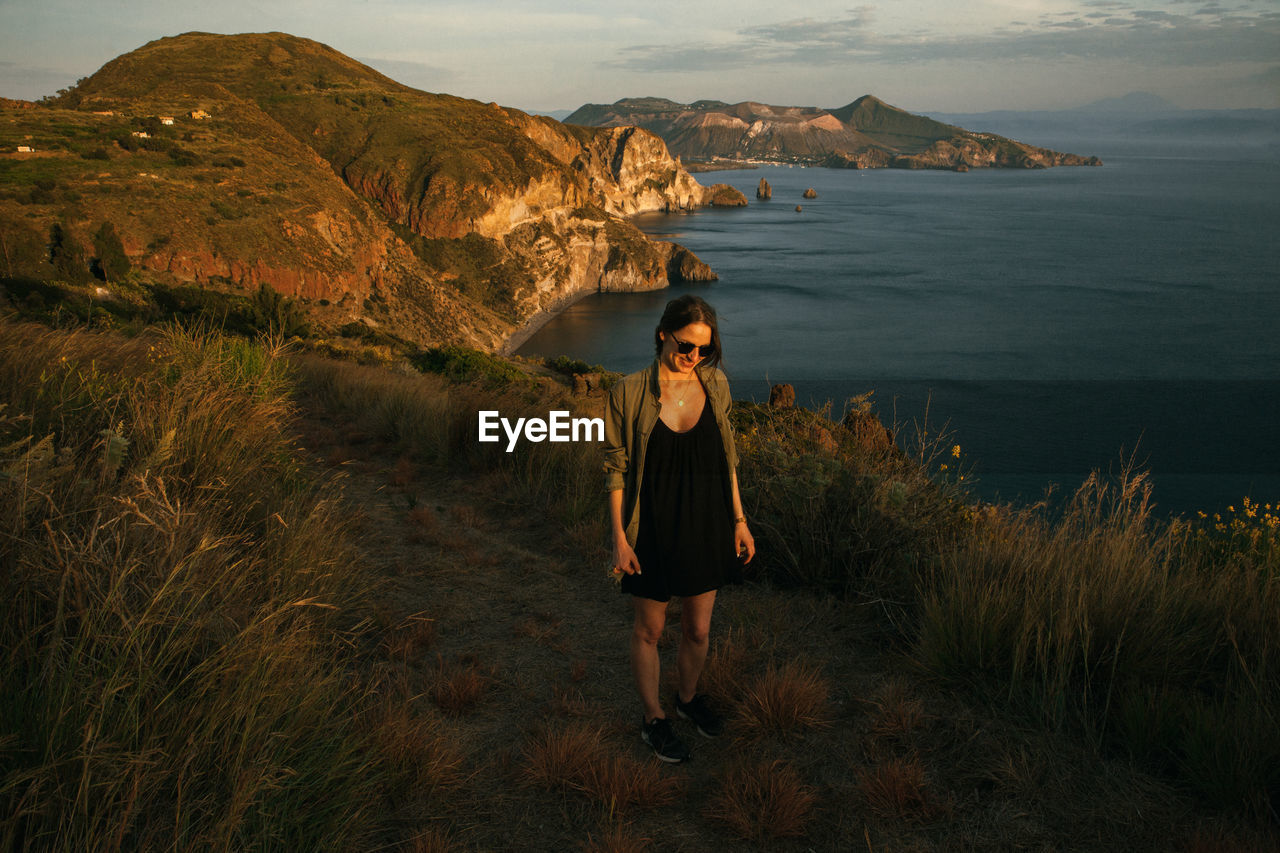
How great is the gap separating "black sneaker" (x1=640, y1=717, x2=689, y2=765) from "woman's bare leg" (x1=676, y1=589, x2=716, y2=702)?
0.19 metres

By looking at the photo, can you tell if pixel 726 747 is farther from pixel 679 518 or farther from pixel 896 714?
pixel 679 518

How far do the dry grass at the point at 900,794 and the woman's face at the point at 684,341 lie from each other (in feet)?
5.18

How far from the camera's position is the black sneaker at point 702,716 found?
303 cm

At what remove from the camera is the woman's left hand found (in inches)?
114

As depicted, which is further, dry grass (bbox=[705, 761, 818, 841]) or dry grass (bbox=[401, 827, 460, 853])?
dry grass (bbox=[705, 761, 818, 841])

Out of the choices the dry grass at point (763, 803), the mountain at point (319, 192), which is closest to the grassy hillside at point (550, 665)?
the dry grass at point (763, 803)

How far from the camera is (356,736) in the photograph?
239 centimetres

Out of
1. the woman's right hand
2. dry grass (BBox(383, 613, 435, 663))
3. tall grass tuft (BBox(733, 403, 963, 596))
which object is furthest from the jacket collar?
dry grass (BBox(383, 613, 435, 663))

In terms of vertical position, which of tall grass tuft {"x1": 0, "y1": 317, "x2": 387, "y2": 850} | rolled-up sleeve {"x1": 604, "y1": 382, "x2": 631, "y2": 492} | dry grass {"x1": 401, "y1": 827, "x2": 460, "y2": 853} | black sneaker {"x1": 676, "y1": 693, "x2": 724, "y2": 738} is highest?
rolled-up sleeve {"x1": 604, "y1": 382, "x2": 631, "y2": 492}

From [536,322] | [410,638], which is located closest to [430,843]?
[410,638]

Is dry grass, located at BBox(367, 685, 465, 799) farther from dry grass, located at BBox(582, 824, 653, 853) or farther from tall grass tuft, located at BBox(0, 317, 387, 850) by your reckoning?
dry grass, located at BBox(582, 824, 653, 853)

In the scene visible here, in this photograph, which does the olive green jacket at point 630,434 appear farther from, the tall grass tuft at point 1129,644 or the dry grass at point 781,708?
the tall grass tuft at point 1129,644

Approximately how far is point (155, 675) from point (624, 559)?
1.41 m

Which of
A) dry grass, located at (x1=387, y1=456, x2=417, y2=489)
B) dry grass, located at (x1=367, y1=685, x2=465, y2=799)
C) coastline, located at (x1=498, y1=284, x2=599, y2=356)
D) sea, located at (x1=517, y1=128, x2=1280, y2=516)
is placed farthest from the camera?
coastline, located at (x1=498, y1=284, x2=599, y2=356)
